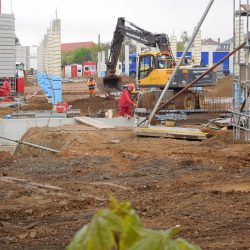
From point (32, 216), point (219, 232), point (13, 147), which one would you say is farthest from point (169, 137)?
point (219, 232)

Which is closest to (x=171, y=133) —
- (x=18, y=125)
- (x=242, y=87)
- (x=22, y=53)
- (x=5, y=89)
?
A: (x=242, y=87)

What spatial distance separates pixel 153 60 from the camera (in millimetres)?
27094

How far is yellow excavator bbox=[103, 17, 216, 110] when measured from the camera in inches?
998

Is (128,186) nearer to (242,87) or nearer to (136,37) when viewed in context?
(242,87)

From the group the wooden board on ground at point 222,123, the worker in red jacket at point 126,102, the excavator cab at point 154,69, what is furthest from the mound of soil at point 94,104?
the wooden board on ground at point 222,123

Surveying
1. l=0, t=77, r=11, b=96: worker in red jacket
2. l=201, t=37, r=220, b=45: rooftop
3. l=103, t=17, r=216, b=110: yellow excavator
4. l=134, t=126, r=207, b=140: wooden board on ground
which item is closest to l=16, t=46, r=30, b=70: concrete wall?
l=201, t=37, r=220, b=45: rooftop

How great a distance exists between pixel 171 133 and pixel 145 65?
36.7 ft

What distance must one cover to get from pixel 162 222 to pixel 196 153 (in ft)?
22.2

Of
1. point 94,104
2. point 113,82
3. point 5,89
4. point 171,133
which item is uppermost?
point 113,82

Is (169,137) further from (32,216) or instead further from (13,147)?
(32,216)

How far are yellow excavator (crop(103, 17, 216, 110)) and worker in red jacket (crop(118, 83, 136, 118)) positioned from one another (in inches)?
130

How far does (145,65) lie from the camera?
1078 inches

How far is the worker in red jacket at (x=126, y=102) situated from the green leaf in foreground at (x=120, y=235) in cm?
1867

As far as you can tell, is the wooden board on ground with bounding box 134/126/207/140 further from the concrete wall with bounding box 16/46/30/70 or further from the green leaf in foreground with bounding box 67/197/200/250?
the concrete wall with bounding box 16/46/30/70
